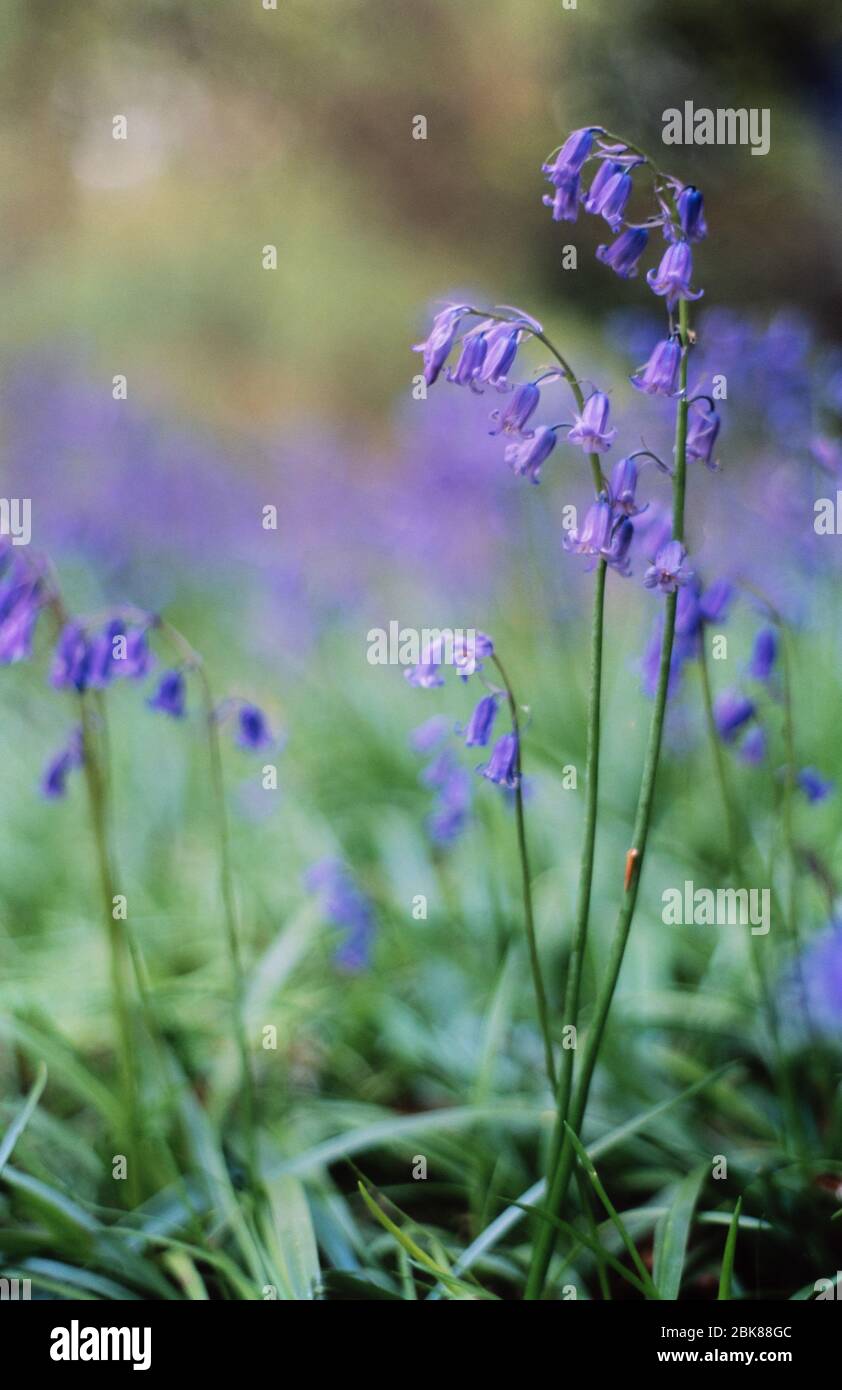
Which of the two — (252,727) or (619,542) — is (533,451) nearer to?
(619,542)

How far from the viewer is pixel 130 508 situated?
375 cm

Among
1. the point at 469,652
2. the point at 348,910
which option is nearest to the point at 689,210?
the point at 469,652

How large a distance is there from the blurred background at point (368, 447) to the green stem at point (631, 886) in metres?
0.36

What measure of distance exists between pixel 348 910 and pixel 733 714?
927 mm

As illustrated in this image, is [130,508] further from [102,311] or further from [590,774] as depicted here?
[590,774]

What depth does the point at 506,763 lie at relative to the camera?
4.55 feet

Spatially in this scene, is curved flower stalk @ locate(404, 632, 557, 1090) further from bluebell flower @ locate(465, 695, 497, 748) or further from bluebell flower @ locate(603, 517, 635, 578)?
bluebell flower @ locate(603, 517, 635, 578)

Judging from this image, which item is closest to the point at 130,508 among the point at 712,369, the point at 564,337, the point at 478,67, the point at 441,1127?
the point at 564,337

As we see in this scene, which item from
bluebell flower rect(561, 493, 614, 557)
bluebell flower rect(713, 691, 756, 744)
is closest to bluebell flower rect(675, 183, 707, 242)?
bluebell flower rect(561, 493, 614, 557)

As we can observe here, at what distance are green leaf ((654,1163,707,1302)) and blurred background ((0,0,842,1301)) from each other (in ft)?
1.26

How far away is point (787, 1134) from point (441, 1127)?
0.59m

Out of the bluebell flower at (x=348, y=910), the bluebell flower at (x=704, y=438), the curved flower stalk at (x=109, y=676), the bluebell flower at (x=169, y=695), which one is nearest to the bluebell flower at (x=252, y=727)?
the curved flower stalk at (x=109, y=676)

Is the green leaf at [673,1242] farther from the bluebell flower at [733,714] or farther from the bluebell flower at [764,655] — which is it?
the bluebell flower at [764,655]

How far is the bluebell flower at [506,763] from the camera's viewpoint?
1.38 meters
